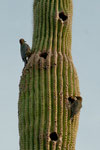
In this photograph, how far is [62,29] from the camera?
1343cm

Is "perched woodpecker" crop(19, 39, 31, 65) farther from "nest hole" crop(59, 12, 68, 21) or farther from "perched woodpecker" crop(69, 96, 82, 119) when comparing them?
"perched woodpecker" crop(69, 96, 82, 119)

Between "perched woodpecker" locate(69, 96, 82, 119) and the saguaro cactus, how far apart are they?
108mm

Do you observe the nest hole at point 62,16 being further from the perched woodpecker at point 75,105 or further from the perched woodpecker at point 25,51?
the perched woodpecker at point 75,105

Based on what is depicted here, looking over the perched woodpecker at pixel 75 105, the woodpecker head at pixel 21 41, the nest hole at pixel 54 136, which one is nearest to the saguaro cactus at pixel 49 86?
the nest hole at pixel 54 136

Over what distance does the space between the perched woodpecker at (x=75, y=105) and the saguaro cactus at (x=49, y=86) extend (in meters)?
0.11

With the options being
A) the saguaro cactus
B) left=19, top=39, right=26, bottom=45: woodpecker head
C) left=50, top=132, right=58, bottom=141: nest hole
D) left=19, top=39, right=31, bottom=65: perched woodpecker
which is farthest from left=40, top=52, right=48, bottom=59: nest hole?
left=50, top=132, right=58, bottom=141: nest hole

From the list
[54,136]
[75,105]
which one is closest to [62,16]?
[75,105]

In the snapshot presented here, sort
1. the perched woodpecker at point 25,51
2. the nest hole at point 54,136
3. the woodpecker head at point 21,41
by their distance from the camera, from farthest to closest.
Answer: the woodpecker head at point 21,41
the perched woodpecker at point 25,51
the nest hole at point 54,136

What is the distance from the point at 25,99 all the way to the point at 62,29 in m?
2.29

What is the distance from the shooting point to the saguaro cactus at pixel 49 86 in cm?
1191

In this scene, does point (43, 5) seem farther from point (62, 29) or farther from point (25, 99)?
point (25, 99)

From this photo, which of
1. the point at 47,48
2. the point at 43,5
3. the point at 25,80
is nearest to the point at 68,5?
the point at 43,5

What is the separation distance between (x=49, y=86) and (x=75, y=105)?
80 cm

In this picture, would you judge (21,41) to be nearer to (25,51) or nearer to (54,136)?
(25,51)
